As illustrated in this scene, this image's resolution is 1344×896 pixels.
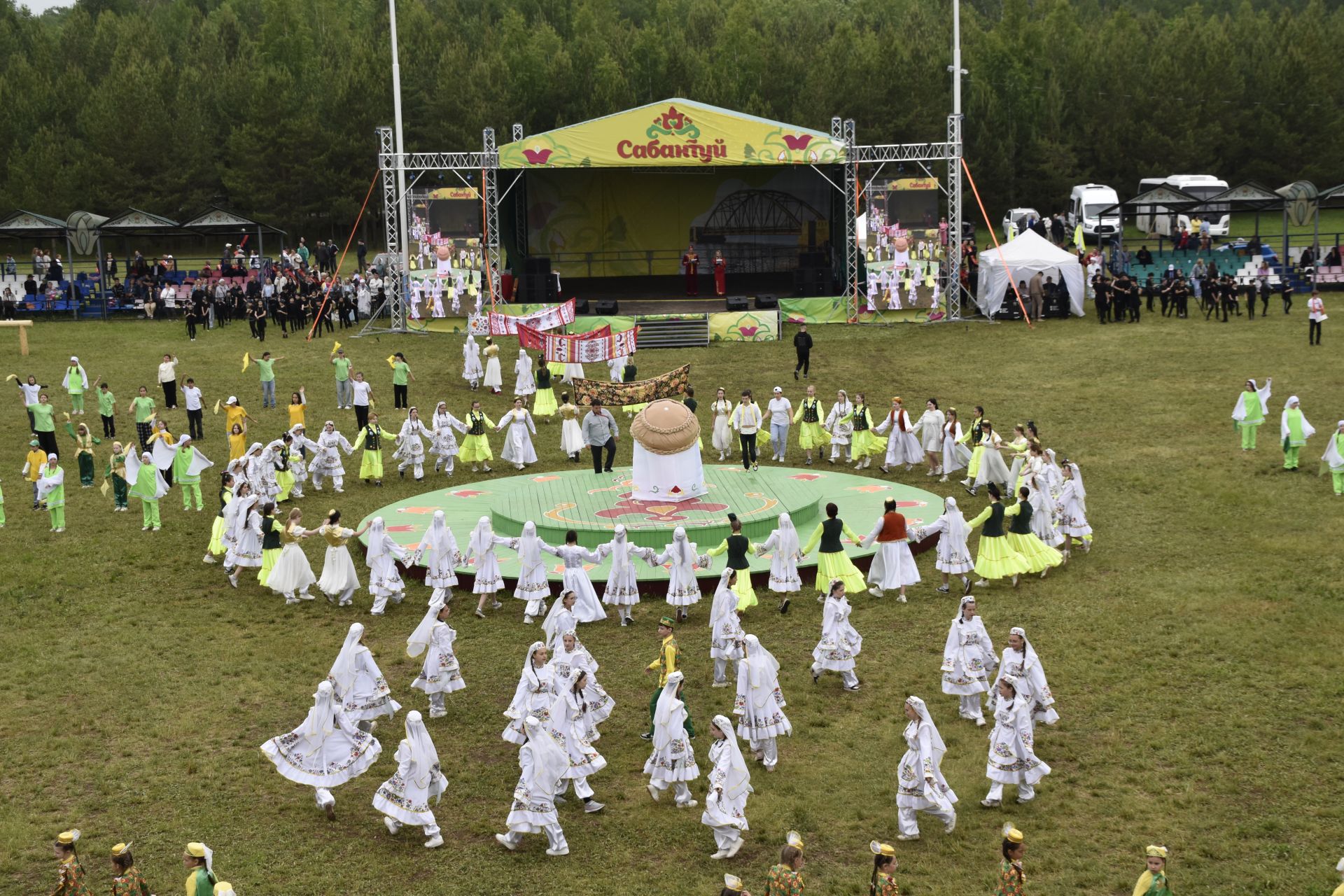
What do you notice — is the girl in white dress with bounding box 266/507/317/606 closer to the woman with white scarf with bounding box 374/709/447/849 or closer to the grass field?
the grass field

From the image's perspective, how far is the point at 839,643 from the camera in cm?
1517

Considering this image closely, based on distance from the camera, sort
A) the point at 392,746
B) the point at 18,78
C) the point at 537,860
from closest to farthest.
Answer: the point at 537,860, the point at 392,746, the point at 18,78

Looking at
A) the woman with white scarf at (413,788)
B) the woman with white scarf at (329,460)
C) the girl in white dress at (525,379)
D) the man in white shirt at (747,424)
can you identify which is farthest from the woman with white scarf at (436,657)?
the girl in white dress at (525,379)

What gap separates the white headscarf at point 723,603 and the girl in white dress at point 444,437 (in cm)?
1041

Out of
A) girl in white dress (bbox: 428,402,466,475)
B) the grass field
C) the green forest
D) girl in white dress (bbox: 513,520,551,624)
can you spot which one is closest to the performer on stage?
the green forest

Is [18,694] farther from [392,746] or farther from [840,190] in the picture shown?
[840,190]

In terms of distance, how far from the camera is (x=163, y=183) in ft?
193

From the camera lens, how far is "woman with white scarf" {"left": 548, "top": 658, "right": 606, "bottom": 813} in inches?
491

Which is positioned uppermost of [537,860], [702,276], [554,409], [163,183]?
[163,183]

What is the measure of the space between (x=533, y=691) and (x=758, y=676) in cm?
208

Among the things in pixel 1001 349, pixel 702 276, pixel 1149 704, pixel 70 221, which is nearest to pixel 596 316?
pixel 702 276

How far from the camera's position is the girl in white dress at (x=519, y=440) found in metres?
25.6

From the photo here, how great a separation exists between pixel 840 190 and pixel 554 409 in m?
15.4

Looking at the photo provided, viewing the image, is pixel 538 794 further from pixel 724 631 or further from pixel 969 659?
pixel 969 659
